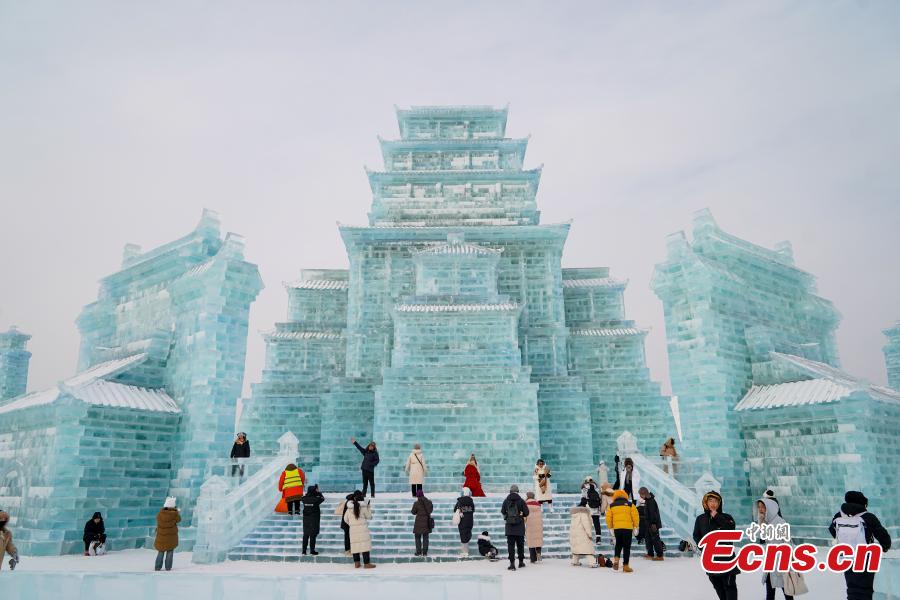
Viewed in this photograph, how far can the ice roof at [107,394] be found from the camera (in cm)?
1568

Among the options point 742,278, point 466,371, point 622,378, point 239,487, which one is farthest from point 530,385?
point 239,487

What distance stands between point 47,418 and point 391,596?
45.2ft

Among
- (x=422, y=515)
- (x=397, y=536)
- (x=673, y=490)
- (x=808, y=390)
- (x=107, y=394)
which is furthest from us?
(x=107, y=394)

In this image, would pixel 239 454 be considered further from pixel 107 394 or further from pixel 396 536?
pixel 396 536

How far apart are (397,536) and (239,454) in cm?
496

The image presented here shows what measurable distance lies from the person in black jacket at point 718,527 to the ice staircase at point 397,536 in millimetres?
6028

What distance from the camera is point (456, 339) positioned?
21.7m

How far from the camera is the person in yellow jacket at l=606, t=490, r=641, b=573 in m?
10.2

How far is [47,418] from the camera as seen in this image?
51.4 ft

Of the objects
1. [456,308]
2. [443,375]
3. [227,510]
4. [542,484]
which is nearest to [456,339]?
[456,308]

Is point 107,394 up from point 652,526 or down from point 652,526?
up

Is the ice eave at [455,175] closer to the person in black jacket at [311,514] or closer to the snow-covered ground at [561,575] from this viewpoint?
the person in black jacket at [311,514]

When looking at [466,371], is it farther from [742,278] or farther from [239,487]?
[742,278]

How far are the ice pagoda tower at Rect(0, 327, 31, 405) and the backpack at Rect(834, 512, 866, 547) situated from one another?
33.4 meters
